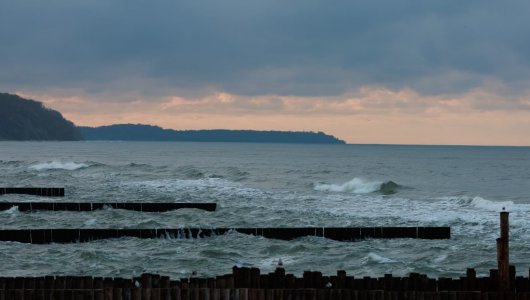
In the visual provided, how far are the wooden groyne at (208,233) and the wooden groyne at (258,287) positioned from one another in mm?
12553

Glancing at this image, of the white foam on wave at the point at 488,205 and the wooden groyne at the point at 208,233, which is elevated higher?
the wooden groyne at the point at 208,233

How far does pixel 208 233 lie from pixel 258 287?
13.0m

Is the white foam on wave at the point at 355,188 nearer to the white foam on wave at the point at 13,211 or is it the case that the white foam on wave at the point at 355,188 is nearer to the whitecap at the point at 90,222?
the white foam on wave at the point at 13,211

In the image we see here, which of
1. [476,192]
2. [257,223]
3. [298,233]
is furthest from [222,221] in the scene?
[476,192]

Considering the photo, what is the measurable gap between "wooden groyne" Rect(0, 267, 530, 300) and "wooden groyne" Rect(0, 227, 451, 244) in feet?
41.2

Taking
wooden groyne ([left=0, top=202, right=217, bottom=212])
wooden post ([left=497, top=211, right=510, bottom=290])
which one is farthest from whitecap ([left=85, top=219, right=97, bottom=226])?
wooden post ([left=497, top=211, right=510, bottom=290])

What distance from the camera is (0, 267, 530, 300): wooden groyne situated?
11758 millimetres

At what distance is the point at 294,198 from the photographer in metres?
48.4

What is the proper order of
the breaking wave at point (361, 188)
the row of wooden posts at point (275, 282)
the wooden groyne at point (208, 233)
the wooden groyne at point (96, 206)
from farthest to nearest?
the breaking wave at point (361, 188) < the wooden groyne at point (96, 206) < the wooden groyne at point (208, 233) < the row of wooden posts at point (275, 282)

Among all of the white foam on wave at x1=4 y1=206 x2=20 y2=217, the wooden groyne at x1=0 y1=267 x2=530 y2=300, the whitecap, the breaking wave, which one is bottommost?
the breaking wave

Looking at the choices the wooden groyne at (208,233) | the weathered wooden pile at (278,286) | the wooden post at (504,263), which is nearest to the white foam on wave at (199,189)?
the wooden groyne at (208,233)

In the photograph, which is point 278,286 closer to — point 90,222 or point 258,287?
point 258,287

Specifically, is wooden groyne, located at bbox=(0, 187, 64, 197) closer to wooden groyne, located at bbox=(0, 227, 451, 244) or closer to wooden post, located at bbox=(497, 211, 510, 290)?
wooden groyne, located at bbox=(0, 227, 451, 244)

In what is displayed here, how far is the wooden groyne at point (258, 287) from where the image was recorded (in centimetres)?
1176
